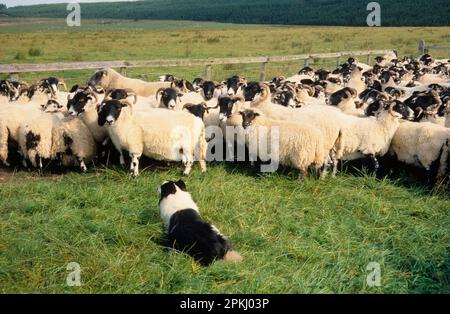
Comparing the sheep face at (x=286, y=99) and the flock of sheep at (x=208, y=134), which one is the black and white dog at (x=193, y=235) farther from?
the sheep face at (x=286, y=99)

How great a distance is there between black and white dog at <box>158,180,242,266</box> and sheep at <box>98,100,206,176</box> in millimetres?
2152

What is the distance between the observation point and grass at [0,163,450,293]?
4.60 meters

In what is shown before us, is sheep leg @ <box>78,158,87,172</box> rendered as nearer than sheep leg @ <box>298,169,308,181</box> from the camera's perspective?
No

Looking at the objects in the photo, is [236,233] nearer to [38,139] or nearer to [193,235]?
[193,235]

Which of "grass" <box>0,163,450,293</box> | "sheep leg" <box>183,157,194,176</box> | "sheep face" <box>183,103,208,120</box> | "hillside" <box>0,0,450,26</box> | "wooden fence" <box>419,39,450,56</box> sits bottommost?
"grass" <box>0,163,450,293</box>

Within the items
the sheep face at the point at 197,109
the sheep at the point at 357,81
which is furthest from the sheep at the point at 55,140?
the sheep at the point at 357,81

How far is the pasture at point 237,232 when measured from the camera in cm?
460

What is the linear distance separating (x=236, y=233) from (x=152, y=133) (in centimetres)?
281

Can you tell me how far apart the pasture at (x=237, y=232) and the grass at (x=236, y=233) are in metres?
0.01

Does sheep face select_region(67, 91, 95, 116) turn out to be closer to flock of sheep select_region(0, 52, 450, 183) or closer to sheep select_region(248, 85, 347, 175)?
flock of sheep select_region(0, 52, 450, 183)

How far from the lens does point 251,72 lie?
23.6 metres

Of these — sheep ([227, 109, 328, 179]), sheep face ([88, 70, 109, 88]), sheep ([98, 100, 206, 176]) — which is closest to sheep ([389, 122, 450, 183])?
sheep ([227, 109, 328, 179])
